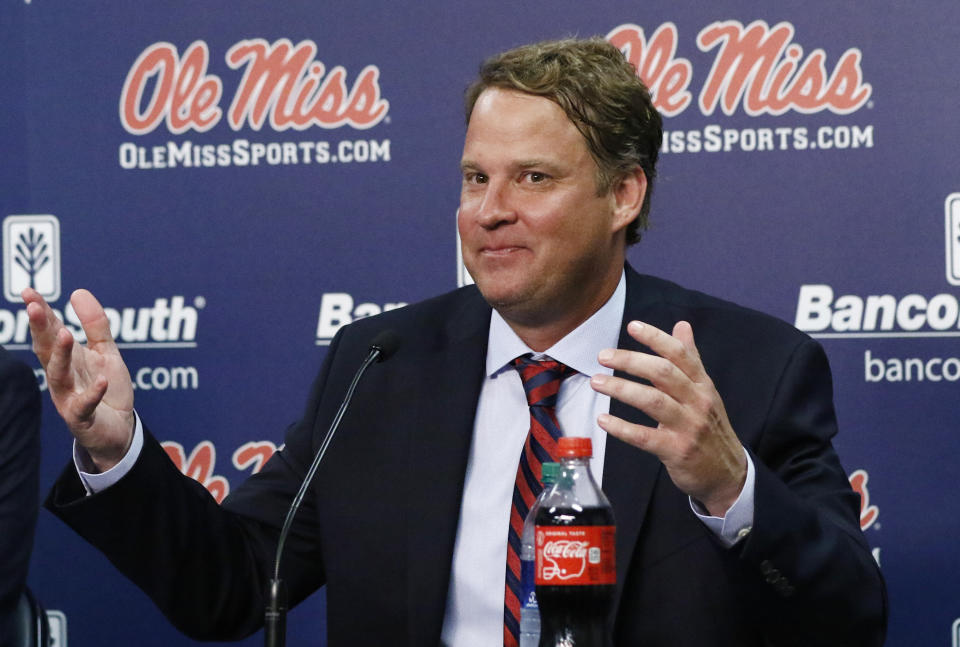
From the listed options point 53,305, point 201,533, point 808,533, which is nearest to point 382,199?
point 53,305

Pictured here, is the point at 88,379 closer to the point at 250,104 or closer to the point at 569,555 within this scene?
A: the point at 569,555

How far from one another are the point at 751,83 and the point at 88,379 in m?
1.93

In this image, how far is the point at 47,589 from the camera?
352 cm

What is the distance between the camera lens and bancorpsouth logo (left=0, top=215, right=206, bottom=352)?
3.44m

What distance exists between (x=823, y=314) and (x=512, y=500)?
1.28 metres

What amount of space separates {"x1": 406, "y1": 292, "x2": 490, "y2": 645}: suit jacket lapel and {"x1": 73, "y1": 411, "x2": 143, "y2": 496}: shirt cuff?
51 centimetres

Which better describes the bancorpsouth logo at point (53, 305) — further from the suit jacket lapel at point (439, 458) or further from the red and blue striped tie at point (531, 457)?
the red and blue striped tie at point (531, 457)

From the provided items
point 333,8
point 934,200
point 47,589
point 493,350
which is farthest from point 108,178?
point 934,200

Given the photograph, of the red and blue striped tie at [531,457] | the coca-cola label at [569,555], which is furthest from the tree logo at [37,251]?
the coca-cola label at [569,555]

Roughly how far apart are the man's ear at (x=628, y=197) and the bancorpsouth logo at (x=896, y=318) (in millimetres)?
852

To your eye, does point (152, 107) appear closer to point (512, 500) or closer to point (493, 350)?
point (493, 350)

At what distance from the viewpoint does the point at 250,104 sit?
11.2ft

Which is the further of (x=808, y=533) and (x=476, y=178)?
(x=476, y=178)

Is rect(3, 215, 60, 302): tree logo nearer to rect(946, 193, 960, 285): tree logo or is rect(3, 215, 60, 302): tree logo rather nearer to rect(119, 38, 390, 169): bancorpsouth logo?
rect(119, 38, 390, 169): bancorpsouth logo
